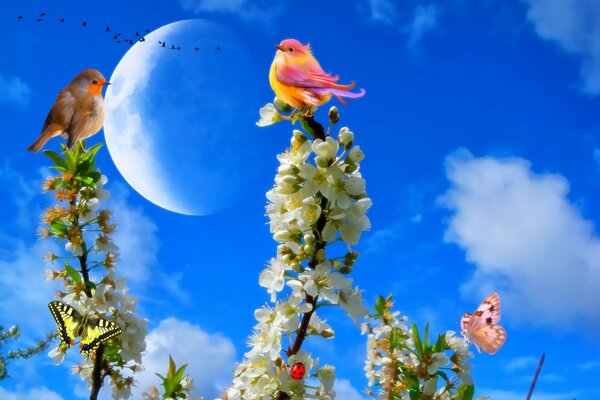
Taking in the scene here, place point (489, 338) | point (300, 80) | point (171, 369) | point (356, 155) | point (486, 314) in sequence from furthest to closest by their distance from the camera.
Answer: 1. point (486, 314)
2. point (489, 338)
3. point (171, 369)
4. point (300, 80)
5. point (356, 155)

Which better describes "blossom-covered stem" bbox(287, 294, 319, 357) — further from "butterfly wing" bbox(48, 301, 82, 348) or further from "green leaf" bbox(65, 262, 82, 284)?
"green leaf" bbox(65, 262, 82, 284)

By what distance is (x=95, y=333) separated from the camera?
512 cm

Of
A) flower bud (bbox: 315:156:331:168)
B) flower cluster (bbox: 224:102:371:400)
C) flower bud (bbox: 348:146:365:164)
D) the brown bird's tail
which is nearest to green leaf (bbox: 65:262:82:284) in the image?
flower cluster (bbox: 224:102:371:400)

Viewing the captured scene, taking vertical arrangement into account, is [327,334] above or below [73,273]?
below

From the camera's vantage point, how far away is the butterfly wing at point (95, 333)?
4977 millimetres

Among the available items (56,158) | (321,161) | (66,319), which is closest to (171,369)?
(66,319)

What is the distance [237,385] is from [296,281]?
2.40 ft

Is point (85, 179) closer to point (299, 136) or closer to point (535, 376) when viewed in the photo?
point (299, 136)

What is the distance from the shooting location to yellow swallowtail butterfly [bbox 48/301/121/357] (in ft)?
16.6

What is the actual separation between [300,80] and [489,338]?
11.8ft

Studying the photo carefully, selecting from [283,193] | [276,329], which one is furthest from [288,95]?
[276,329]

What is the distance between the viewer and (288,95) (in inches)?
151

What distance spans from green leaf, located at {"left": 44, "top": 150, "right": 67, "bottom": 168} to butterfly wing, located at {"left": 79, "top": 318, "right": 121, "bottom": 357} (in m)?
1.52

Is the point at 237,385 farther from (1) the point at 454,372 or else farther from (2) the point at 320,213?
(1) the point at 454,372
